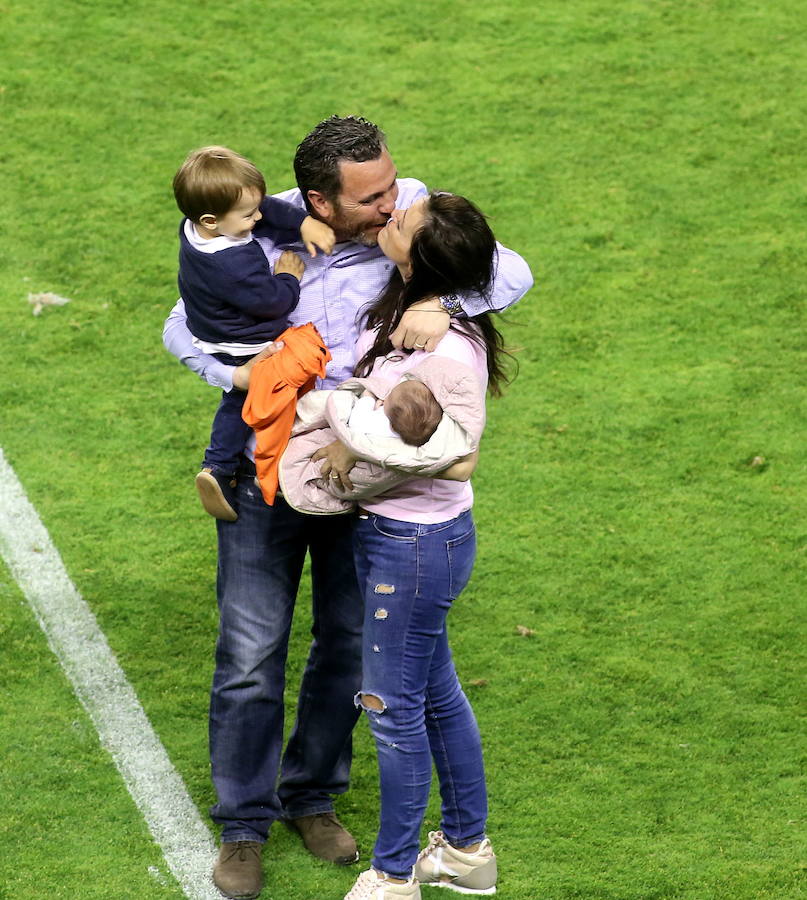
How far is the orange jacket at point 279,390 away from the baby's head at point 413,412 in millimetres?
290

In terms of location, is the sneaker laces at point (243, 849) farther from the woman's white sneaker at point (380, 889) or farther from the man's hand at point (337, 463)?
the man's hand at point (337, 463)

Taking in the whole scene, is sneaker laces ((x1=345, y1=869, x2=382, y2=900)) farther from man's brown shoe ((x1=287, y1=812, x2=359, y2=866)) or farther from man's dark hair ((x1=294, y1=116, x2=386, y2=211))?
man's dark hair ((x1=294, y1=116, x2=386, y2=211))

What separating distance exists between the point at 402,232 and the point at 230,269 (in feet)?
1.54

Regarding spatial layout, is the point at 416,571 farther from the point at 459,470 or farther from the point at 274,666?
the point at 274,666

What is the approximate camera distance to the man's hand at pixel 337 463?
3748 millimetres

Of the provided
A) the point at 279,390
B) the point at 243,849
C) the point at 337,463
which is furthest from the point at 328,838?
the point at 279,390

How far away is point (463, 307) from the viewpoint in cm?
378

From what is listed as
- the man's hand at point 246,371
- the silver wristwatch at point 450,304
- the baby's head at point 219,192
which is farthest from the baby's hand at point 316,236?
the silver wristwatch at point 450,304

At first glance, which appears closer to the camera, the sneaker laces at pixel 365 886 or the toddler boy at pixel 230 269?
the toddler boy at pixel 230 269

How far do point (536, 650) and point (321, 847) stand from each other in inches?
50.6

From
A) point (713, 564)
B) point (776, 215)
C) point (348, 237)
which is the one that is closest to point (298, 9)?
point (776, 215)

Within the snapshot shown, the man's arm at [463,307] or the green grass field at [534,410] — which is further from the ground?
the man's arm at [463,307]

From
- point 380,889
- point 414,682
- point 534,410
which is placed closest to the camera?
point 414,682

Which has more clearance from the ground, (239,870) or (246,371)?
(246,371)
